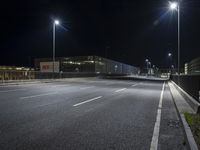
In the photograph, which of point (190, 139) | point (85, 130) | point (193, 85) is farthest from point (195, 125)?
point (193, 85)

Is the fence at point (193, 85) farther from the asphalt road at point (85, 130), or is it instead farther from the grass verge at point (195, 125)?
the grass verge at point (195, 125)

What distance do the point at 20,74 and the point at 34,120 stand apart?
24.8 m

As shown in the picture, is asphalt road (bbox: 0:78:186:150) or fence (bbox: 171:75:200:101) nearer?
asphalt road (bbox: 0:78:186:150)

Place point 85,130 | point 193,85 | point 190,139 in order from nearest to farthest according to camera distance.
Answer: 1. point 190,139
2. point 85,130
3. point 193,85

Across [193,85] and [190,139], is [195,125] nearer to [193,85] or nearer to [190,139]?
[190,139]

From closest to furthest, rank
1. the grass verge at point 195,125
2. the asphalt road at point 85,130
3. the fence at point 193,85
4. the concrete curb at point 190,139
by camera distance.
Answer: the concrete curb at point 190,139, the asphalt road at point 85,130, the grass verge at point 195,125, the fence at point 193,85

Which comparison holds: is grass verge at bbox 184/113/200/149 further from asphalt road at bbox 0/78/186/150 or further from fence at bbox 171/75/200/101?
fence at bbox 171/75/200/101

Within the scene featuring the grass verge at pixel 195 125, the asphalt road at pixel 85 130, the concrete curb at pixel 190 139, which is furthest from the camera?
the grass verge at pixel 195 125

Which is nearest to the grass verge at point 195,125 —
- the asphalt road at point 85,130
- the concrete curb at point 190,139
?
the concrete curb at point 190,139

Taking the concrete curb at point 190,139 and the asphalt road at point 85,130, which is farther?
the asphalt road at point 85,130

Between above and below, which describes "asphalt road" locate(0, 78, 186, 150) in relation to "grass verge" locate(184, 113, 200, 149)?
below

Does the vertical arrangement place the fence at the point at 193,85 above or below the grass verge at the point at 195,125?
above

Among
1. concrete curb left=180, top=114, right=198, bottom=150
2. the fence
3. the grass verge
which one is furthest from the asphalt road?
the fence

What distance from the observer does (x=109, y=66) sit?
138m
